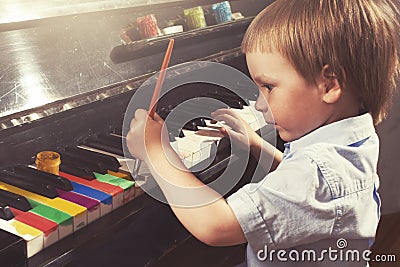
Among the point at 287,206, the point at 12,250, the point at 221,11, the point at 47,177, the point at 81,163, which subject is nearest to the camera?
the point at 12,250

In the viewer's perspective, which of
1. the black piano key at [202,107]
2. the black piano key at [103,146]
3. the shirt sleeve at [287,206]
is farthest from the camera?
the black piano key at [202,107]

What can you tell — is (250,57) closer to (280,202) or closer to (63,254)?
(280,202)

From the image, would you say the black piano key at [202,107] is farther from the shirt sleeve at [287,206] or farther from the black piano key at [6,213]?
the black piano key at [6,213]

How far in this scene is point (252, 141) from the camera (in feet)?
4.52

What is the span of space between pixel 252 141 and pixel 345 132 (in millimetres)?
341

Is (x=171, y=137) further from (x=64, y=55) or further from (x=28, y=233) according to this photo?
(x=28, y=233)

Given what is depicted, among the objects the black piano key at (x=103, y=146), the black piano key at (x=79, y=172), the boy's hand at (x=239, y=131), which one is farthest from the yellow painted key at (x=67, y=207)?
the boy's hand at (x=239, y=131)

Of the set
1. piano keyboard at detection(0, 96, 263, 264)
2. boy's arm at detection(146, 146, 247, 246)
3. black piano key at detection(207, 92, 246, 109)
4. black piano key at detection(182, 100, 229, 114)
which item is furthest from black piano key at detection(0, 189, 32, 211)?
black piano key at detection(207, 92, 246, 109)

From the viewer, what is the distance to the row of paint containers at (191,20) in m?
1.42

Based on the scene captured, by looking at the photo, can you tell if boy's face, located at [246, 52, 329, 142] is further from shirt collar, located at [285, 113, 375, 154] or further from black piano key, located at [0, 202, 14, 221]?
black piano key, located at [0, 202, 14, 221]

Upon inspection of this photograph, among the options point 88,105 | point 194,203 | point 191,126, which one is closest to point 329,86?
point 194,203

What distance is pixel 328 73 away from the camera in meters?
1.07

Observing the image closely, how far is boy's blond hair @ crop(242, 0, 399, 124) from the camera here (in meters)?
1.06

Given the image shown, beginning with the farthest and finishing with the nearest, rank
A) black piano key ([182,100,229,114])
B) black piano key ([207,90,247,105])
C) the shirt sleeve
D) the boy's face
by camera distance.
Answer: black piano key ([207,90,247,105]) → black piano key ([182,100,229,114]) → the boy's face → the shirt sleeve
